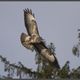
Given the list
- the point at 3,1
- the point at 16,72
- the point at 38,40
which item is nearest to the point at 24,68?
the point at 16,72

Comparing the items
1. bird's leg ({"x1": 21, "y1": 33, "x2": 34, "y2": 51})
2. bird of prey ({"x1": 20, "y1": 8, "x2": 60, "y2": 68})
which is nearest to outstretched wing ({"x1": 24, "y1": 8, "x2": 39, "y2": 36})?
bird of prey ({"x1": 20, "y1": 8, "x2": 60, "y2": 68})

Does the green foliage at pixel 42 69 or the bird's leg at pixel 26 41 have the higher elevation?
the bird's leg at pixel 26 41

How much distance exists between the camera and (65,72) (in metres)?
16.0

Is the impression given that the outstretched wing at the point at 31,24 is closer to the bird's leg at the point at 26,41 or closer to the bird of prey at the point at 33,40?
the bird of prey at the point at 33,40

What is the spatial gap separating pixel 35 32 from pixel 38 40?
0.44m

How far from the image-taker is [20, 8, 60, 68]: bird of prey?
52.9 feet

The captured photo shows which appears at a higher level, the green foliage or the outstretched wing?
the outstretched wing

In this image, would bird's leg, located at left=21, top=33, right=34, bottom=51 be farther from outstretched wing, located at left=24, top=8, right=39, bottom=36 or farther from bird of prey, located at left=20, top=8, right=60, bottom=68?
outstretched wing, located at left=24, top=8, right=39, bottom=36

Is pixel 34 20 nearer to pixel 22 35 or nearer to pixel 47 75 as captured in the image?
pixel 22 35

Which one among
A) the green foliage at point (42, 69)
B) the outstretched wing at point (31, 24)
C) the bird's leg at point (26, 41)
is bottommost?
the green foliage at point (42, 69)

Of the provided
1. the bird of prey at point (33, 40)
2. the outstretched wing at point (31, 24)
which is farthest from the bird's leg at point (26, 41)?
the outstretched wing at point (31, 24)

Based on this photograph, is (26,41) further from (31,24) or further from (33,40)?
(31,24)

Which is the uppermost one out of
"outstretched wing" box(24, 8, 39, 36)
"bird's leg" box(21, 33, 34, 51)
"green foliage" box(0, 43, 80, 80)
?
"outstretched wing" box(24, 8, 39, 36)

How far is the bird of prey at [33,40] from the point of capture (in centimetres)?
1612
